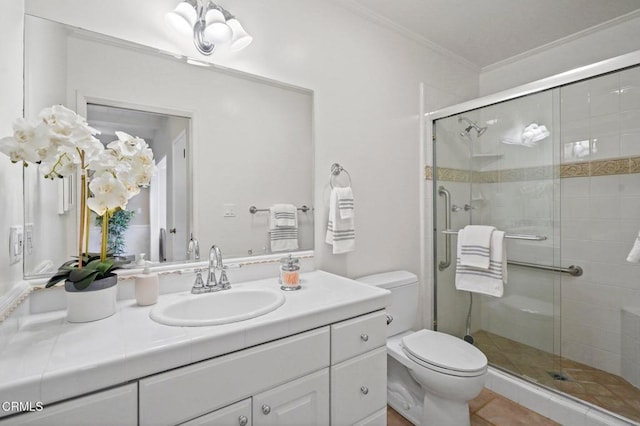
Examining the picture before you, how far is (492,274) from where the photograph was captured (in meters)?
Result: 1.89

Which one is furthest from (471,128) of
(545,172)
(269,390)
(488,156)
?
(269,390)

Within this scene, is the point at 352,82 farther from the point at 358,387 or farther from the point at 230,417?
the point at 230,417

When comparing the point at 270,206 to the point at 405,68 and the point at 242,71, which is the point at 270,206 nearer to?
the point at 242,71

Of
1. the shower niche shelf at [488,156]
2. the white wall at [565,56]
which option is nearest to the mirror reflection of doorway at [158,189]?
the shower niche shelf at [488,156]

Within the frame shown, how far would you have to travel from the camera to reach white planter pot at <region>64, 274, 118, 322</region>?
0.92 metres

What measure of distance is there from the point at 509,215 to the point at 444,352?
107 cm

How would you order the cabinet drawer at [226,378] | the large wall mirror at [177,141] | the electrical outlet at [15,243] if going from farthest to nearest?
the large wall mirror at [177,141]
the electrical outlet at [15,243]
the cabinet drawer at [226,378]

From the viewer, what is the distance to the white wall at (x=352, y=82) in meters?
1.27

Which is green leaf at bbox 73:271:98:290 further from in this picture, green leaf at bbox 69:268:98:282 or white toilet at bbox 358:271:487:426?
white toilet at bbox 358:271:487:426

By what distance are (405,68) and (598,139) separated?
55.0 inches

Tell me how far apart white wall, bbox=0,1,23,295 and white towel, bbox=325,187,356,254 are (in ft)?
4.22

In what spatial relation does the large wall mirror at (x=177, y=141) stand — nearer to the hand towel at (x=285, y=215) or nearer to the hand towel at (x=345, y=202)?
the hand towel at (x=285, y=215)

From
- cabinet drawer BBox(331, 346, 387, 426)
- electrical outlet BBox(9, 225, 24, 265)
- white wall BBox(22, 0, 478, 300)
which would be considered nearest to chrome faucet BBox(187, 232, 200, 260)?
electrical outlet BBox(9, 225, 24, 265)

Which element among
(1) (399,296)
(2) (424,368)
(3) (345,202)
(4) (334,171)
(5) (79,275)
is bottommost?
(2) (424,368)
